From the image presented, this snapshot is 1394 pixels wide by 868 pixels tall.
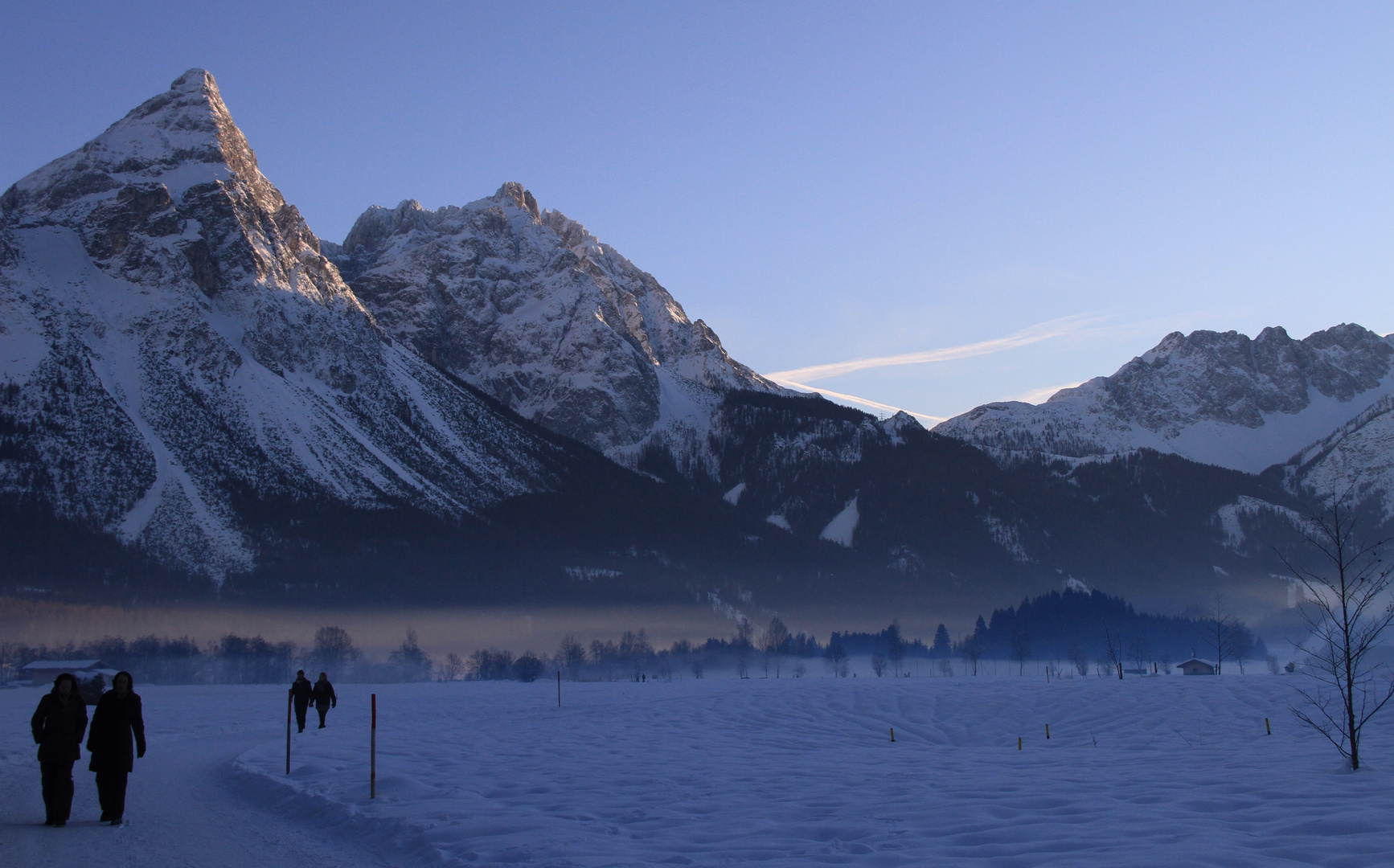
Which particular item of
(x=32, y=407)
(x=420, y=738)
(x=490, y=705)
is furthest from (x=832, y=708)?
(x=32, y=407)

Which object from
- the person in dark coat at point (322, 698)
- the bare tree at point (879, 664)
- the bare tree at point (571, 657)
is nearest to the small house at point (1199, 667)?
the bare tree at point (879, 664)

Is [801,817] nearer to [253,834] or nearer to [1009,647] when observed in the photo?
[253,834]

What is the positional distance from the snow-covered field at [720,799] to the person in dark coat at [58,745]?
15.3 inches

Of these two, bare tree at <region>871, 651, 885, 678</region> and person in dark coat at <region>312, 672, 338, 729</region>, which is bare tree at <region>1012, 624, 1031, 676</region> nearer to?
bare tree at <region>871, 651, 885, 678</region>

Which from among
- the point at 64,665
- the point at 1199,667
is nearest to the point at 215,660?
the point at 64,665

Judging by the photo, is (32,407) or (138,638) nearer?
(138,638)

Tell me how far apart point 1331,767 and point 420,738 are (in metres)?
24.2

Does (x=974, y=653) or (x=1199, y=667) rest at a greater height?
(x=1199, y=667)

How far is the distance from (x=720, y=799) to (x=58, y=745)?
10.9 m

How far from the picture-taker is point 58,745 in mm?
16359

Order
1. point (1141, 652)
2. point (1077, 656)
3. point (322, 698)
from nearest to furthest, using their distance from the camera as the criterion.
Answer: point (322, 698) < point (1077, 656) < point (1141, 652)

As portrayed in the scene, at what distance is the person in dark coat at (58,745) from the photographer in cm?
1633

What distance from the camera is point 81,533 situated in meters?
180

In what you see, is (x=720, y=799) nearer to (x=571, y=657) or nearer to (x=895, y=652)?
(x=571, y=657)
